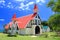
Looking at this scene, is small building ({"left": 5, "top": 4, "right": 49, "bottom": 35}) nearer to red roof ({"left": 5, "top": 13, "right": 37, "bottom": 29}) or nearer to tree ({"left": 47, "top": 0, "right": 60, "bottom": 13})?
red roof ({"left": 5, "top": 13, "right": 37, "bottom": 29})

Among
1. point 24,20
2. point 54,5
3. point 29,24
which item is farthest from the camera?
point 29,24

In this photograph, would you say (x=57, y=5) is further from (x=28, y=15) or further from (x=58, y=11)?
(x=28, y=15)

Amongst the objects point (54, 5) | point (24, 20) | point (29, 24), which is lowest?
point (29, 24)

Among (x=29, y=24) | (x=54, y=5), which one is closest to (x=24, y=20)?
(x=29, y=24)

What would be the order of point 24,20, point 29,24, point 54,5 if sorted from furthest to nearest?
point 29,24 < point 24,20 < point 54,5

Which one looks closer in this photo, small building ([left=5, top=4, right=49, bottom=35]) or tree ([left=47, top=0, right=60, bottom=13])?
tree ([left=47, top=0, right=60, bottom=13])

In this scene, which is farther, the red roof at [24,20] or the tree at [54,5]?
the red roof at [24,20]

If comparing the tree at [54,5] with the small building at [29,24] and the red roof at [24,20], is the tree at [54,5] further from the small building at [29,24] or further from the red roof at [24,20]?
the red roof at [24,20]

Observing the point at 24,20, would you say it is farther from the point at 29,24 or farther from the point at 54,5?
the point at 54,5

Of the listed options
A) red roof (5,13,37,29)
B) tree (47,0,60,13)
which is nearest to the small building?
red roof (5,13,37,29)

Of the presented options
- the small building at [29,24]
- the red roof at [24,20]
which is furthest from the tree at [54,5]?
the red roof at [24,20]

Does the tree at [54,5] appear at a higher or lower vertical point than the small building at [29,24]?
higher

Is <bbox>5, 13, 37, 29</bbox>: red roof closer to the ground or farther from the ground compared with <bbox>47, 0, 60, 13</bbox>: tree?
closer to the ground

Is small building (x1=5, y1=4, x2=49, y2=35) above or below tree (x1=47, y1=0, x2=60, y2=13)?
below
